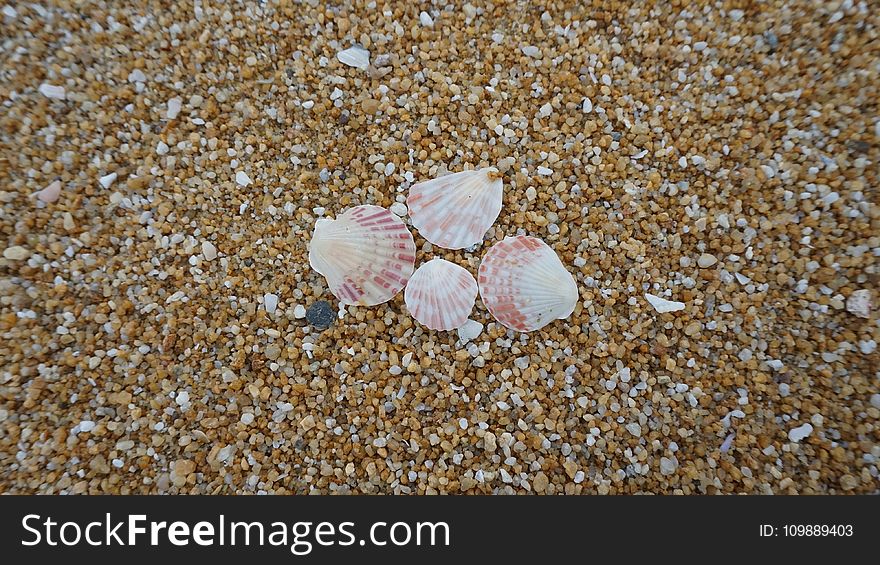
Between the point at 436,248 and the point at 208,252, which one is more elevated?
the point at 436,248

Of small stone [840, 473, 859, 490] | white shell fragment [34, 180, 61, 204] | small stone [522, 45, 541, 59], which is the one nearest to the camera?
small stone [840, 473, 859, 490]

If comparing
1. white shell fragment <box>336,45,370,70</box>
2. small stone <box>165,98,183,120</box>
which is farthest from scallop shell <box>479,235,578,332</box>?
small stone <box>165,98,183,120</box>

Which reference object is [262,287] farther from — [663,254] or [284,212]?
[663,254]

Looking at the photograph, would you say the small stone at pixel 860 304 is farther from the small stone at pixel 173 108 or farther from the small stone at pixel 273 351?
the small stone at pixel 173 108

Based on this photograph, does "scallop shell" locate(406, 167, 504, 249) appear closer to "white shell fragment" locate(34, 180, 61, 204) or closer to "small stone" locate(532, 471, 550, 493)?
"small stone" locate(532, 471, 550, 493)

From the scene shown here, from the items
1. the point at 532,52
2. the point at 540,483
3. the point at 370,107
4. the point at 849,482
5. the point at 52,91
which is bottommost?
the point at 540,483

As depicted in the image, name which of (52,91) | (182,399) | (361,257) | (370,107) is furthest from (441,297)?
(52,91)

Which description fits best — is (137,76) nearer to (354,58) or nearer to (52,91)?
(52,91)
